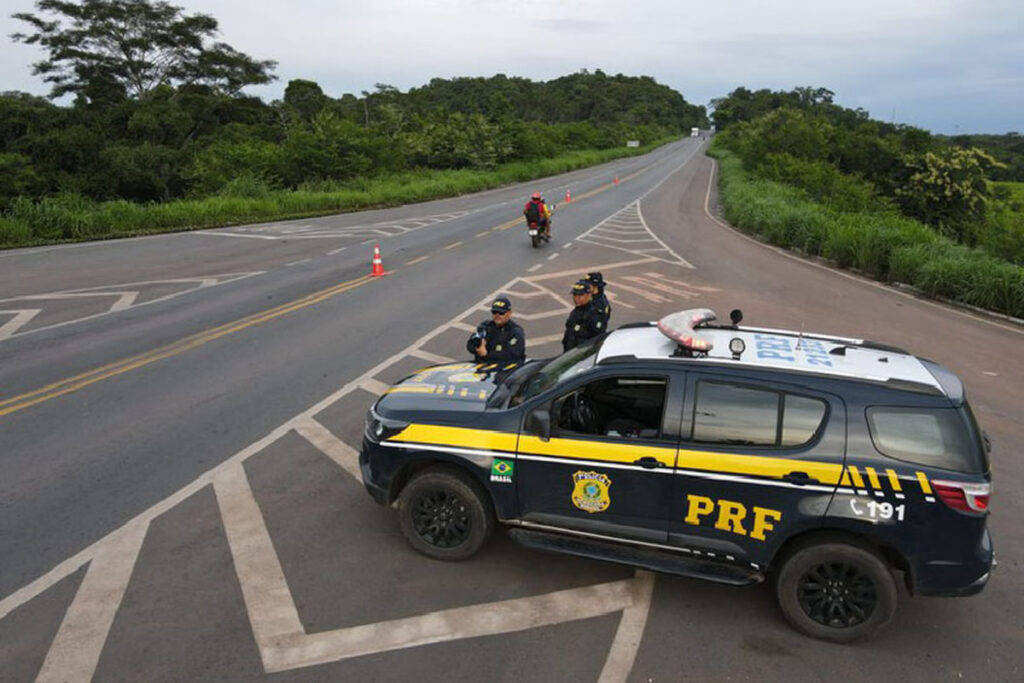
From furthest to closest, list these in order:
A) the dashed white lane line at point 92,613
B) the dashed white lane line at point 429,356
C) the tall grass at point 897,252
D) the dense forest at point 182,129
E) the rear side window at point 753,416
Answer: the dense forest at point 182,129, the tall grass at point 897,252, the dashed white lane line at point 429,356, the rear side window at point 753,416, the dashed white lane line at point 92,613

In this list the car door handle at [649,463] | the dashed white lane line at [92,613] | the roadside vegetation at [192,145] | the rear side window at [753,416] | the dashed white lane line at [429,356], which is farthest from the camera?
the roadside vegetation at [192,145]

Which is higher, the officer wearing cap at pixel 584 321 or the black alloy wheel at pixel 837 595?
the officer wearing cap at pixel 584 321

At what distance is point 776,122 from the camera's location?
209 feet

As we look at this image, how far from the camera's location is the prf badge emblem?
4.85 metres

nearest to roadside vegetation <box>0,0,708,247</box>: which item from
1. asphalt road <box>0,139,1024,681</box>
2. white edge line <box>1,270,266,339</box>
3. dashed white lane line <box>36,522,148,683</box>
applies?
white edge line <box>1,270,266,339</box>

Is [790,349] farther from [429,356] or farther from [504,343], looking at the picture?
[429,356]

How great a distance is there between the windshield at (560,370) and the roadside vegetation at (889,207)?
12.4 metres

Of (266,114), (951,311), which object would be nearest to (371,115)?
(266,114)

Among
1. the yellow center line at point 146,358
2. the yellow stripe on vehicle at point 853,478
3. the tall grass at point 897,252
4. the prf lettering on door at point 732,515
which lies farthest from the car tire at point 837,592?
the tall grass at point 897,252

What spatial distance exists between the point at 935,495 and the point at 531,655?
8.90 feet

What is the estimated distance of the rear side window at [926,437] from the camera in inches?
168

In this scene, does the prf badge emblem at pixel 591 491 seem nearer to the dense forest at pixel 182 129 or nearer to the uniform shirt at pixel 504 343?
the uniform shirt at pixel 504 343

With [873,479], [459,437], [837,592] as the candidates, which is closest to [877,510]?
[873,479]

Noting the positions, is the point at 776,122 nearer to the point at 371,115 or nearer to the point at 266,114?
the point at 371,115
